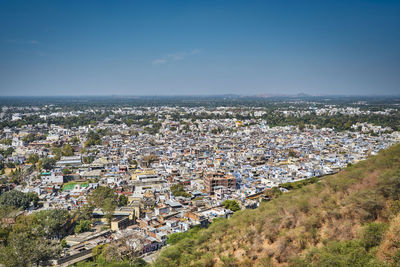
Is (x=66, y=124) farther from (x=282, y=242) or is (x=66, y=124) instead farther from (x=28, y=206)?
(x=282, y=242)

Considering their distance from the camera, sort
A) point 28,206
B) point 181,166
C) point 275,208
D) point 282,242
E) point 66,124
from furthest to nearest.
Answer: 1. point 66,124
2. point 181,166
3. point 28,206
4. point 275,208
5. point 282,242

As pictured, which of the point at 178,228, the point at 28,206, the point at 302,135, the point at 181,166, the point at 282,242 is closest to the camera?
the point at 282,242

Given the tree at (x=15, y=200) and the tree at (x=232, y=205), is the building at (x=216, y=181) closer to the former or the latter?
the tree at (x=232, y=205)

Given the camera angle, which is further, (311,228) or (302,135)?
(302,135)

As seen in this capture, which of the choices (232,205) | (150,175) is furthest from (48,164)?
(232,205)

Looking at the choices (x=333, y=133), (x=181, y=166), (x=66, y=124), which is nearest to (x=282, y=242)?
(x=181, y=166)

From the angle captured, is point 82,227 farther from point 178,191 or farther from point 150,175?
point 150,175
